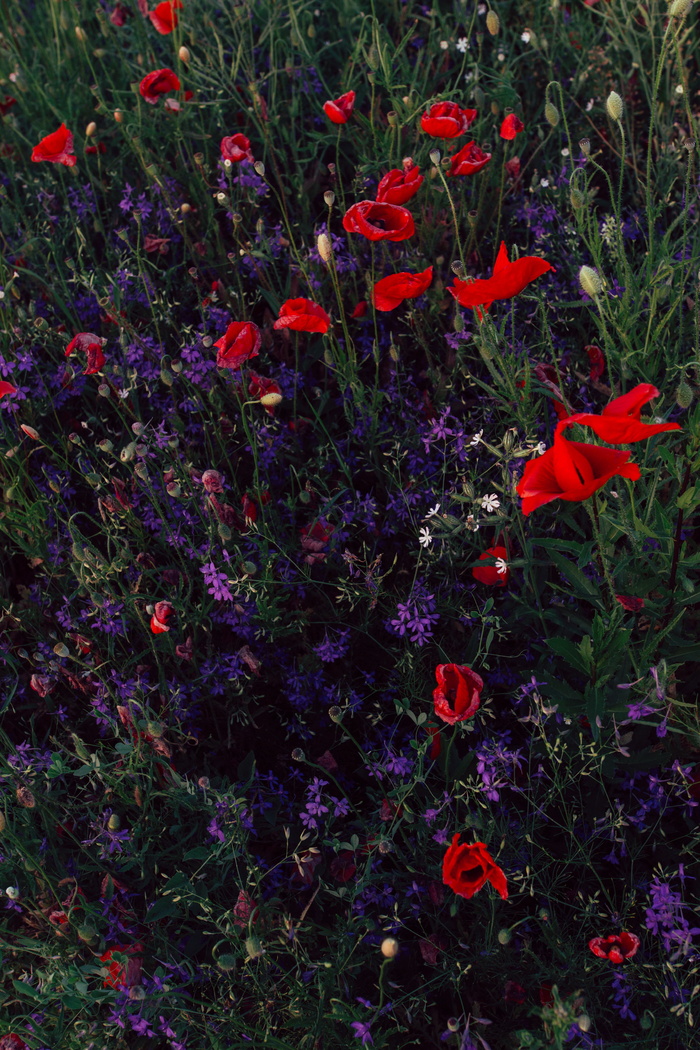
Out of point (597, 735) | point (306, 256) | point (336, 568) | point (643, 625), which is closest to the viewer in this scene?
point (597, 735)

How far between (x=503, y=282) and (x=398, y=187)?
495 millimetres

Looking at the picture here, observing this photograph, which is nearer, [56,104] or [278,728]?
[278,728]

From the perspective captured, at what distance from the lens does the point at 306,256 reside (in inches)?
94.1

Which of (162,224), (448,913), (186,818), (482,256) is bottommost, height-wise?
(448,913)

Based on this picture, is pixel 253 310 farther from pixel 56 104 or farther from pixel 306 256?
pixel 56 104

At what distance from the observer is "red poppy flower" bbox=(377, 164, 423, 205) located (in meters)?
1.83

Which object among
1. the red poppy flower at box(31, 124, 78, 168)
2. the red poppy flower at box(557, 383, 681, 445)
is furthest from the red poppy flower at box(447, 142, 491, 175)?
the red poppy flower at box(31, 124, 78, 168)

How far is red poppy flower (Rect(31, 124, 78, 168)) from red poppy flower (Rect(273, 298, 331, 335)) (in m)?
0.91

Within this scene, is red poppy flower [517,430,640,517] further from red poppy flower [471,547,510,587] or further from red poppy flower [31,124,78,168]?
red poppy flower [31,124,78,168]

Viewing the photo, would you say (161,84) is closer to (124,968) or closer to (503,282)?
(503,282)

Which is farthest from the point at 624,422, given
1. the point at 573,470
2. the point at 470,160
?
the point at 470,160

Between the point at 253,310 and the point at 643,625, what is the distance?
1437 mm

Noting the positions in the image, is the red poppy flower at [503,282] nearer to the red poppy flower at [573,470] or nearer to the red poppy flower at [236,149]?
the red poppy flower at [573,470]

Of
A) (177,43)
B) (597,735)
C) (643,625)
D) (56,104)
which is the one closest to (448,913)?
(597,735)
